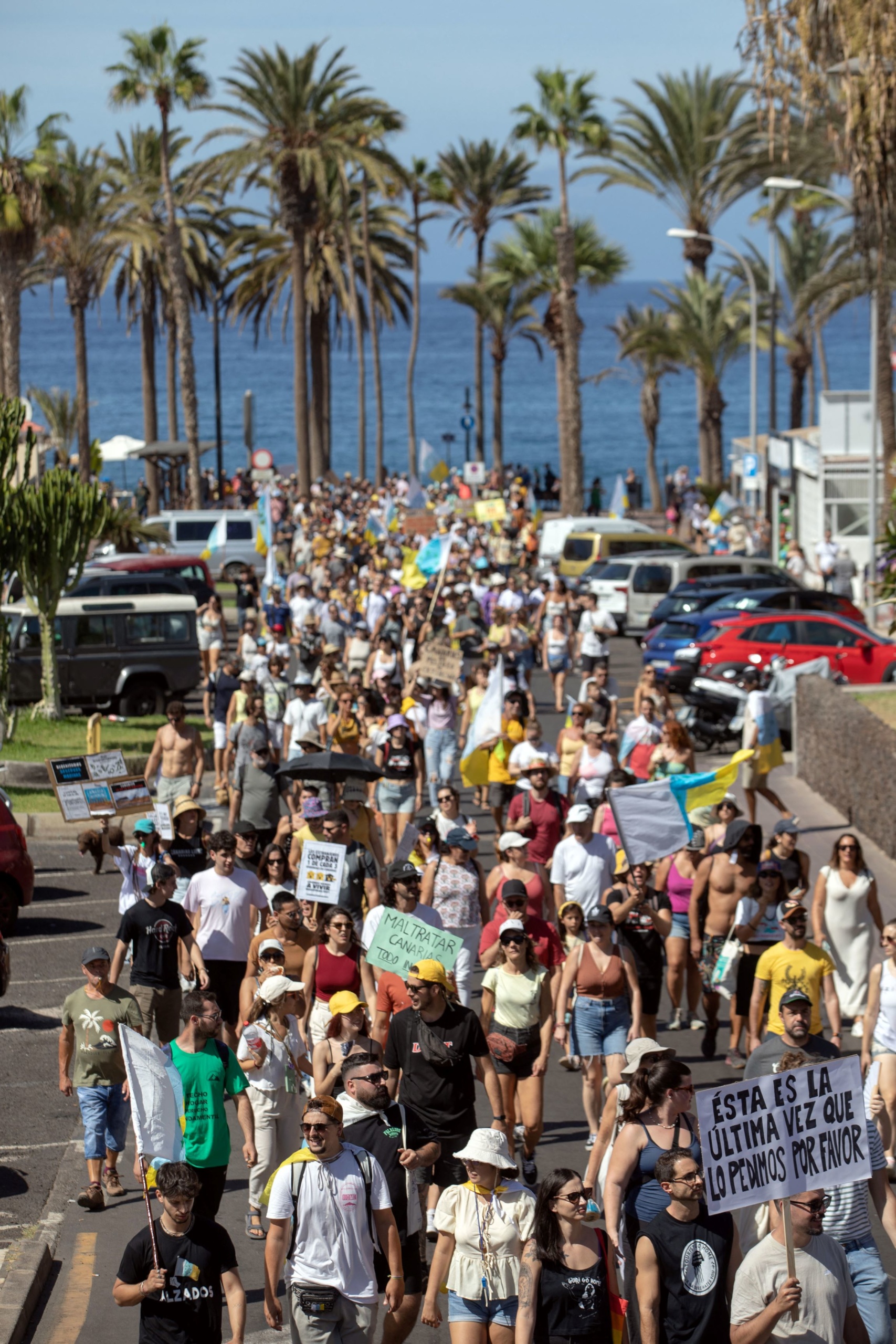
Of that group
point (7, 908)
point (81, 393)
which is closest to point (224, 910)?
point (7, 908)

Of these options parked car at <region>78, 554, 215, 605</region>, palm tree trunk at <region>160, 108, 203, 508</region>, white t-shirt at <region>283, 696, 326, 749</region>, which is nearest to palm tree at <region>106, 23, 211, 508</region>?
palm tree trunk at <region>160, 108, 203, 508</region>

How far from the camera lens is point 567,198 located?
171ft

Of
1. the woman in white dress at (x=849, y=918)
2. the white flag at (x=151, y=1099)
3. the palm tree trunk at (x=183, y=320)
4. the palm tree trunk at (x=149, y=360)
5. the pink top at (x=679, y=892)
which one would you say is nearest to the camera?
the white flag at (x=151, y=1099)

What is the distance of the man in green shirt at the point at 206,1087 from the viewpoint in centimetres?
814

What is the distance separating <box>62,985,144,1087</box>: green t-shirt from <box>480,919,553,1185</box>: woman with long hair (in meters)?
1.91

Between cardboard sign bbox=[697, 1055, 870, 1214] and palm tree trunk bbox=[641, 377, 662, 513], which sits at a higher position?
palm tree trunk bbox=[641, 377, 662, 513]

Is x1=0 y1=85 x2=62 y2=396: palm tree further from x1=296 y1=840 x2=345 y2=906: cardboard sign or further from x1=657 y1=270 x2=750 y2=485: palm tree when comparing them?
x1=296 y1=840 x2=345 y2=906: cardboard sign

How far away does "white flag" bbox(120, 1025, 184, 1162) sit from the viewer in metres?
7.25

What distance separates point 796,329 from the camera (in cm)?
5931

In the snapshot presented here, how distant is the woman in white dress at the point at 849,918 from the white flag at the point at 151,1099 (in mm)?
5279

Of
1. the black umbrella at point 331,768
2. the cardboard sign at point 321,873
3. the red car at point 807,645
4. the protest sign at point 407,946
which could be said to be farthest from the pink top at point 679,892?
the red car at point 807,645

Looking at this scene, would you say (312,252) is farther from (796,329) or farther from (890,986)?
(890,986)

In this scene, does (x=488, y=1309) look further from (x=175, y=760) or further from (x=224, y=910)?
(x=175, y=760)

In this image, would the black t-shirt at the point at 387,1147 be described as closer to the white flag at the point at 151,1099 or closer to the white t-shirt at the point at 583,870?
the white flag at the point at 151,1099
